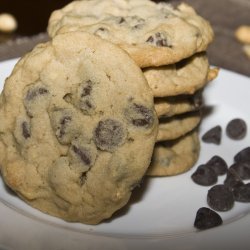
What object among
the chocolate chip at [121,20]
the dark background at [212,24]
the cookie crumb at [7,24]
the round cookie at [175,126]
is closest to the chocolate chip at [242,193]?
the round cookie at [175,126]

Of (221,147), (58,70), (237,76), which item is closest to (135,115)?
(58,70)

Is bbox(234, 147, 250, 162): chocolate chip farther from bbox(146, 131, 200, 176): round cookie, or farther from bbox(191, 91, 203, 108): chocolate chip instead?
bbox(191, 91, 203, 108): chocolate chip

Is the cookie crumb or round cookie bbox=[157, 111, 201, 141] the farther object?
the cookie crumb

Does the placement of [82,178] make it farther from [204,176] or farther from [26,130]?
[204,176]

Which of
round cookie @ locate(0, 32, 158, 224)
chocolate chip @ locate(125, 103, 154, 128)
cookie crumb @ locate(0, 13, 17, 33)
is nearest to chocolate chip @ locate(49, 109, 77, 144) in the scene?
round cookie @ locate(0, 32, 158, 224)

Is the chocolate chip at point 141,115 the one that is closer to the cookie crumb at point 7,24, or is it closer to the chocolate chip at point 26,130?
the chocolate chip at point 26,130
